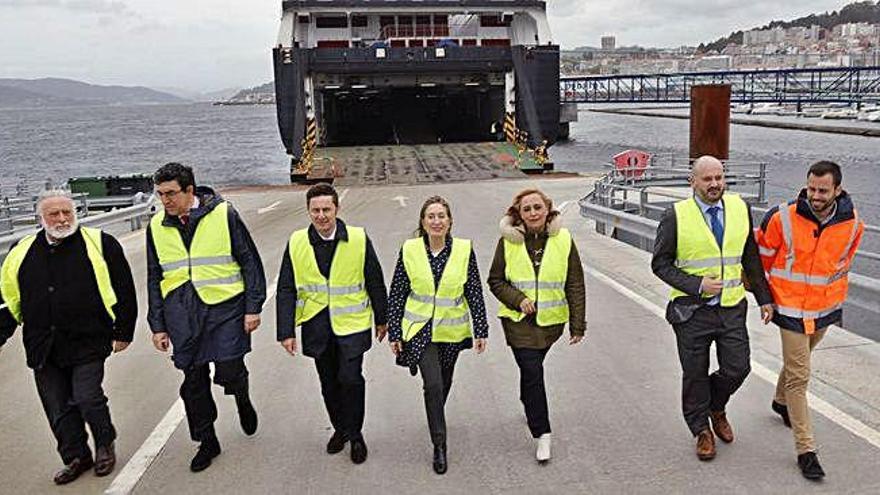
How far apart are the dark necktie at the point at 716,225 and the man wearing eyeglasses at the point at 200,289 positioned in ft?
8.57

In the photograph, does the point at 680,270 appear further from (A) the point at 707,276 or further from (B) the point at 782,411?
(B) the point at 782,411

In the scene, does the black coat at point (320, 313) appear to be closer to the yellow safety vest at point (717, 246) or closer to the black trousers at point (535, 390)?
the black trousers at point (535, 390)

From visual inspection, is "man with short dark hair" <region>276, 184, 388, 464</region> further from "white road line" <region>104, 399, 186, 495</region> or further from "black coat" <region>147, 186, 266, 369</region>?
"white road line" <region>104, 399, 186, 495</region>

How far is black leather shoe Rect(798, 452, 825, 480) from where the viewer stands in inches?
161

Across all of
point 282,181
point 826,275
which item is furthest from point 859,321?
point 282,181

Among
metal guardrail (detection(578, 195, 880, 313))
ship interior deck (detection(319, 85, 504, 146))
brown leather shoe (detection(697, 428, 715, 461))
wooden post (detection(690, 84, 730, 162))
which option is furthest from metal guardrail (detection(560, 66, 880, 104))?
brown leather shoe (detection(697, 428, 715, 461))

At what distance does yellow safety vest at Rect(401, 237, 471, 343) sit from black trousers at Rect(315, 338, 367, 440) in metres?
0.39

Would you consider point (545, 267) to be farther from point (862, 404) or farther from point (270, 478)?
point (862, 404)

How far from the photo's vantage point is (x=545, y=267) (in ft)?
14.6

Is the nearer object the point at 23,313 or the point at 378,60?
the point at 23,313

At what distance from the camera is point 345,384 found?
15.0ft

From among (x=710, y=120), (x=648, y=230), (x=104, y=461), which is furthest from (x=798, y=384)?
(x=710, y=120)

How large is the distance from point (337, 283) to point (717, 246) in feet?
7.10

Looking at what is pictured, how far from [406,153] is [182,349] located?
23075mm
